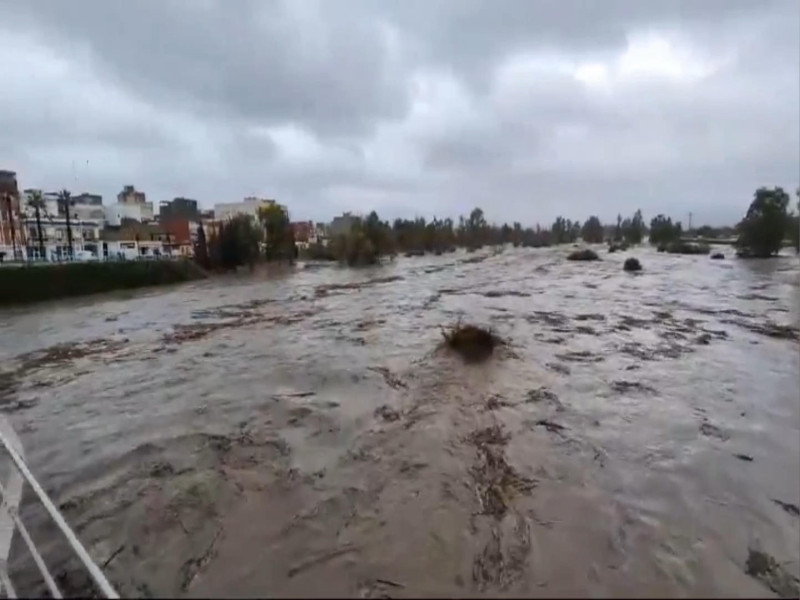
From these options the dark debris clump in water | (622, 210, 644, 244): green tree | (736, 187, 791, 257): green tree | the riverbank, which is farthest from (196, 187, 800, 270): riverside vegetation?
the dark debris clump in water

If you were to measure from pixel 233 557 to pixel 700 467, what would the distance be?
225 inches

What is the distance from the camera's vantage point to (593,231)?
7072 inches

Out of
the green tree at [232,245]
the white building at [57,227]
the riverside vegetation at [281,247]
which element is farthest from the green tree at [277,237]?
the white building at [57,227]

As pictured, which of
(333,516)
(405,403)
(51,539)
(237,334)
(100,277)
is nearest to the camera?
(51,539)

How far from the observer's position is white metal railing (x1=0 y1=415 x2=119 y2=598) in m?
2.64

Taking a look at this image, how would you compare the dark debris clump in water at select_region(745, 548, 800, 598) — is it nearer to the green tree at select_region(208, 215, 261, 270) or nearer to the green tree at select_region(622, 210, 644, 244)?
the green tree at select_region(208, 215, 261, 270)

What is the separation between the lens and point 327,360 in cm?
1309

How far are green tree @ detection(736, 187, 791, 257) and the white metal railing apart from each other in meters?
80.3

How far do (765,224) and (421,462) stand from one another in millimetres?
77334

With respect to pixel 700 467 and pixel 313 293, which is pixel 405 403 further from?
pixel 313 293

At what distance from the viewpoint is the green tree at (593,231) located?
584 feet

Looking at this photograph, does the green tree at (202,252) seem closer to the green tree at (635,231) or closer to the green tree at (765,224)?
the green tree at (765,224)

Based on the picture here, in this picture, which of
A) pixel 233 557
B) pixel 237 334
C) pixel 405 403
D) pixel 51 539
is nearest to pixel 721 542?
pixel 233 557

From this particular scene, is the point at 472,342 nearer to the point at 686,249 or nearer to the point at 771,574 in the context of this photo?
the point at 771,574
